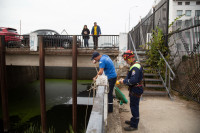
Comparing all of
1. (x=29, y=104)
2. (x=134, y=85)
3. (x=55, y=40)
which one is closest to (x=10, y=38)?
(x=55, y=40)

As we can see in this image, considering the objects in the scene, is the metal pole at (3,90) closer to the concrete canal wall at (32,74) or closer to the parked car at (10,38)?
the parked car at (10,38)

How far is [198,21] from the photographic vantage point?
5285 millimetres

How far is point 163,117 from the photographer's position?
12.9 ft

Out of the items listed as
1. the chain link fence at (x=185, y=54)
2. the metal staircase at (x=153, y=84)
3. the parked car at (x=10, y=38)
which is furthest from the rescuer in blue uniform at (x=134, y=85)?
the parked car at (x=10, y=38)

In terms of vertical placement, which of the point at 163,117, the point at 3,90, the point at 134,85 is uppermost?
the point at 134,85

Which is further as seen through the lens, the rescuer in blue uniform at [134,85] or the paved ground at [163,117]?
the paved ground at [163,117]

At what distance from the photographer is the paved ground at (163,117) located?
3221mm

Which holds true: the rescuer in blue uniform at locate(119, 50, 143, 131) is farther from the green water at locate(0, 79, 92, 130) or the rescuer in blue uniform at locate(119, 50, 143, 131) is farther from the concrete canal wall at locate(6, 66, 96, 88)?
the concrete canal wall at locate(6, 66, 96, 88)

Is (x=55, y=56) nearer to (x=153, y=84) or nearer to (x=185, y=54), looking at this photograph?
(x=153, y=84)

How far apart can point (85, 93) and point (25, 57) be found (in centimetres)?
835

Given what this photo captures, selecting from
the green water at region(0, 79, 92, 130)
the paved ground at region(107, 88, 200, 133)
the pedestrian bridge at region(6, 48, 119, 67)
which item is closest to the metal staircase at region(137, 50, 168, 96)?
the paved ground at region(107, 88, 200, 133)

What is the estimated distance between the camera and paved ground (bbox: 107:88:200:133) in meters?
3.22

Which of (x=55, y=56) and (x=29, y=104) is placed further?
(x=29, y=104)

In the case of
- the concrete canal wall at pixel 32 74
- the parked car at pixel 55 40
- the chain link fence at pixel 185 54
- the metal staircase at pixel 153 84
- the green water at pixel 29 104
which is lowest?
the green water at pixel 29 104
